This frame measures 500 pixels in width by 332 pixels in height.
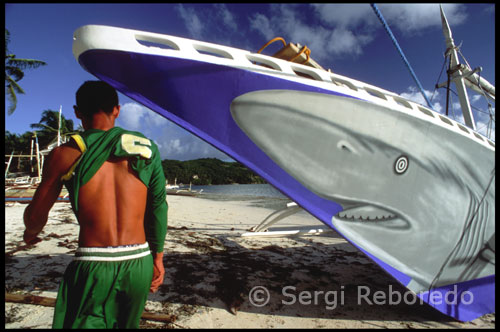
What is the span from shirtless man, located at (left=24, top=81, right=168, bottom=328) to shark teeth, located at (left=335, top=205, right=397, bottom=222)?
233 cm

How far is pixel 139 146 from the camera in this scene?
1.37 m

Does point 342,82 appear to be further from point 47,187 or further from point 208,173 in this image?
point 208,173

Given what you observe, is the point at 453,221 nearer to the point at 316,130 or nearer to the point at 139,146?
the point at 316,130

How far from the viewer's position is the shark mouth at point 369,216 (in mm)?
2869

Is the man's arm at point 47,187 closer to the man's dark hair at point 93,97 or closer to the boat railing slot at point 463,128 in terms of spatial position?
the man's dark hair at point 93,97

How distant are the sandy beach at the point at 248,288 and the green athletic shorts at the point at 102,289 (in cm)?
143

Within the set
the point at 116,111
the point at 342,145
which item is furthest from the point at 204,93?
the point at 342,145

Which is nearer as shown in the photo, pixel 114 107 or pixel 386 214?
pixel 114 107

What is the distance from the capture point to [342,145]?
2.81 metres

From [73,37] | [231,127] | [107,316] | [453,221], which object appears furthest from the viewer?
[453,221]

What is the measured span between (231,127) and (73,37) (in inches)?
65.4

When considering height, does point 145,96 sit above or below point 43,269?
above

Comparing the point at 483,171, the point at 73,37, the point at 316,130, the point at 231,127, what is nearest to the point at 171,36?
the point at 73,37

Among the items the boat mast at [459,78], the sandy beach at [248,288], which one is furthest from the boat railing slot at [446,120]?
the sandy beach at [248,288]
